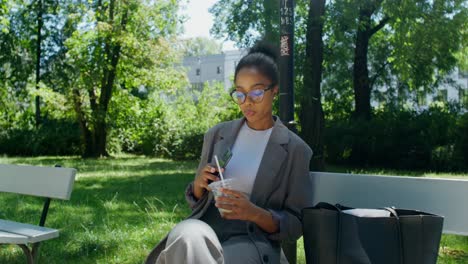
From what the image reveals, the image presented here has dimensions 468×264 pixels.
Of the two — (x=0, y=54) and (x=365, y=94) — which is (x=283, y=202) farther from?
(x=0, y=54)

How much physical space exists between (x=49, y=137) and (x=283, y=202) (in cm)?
2423

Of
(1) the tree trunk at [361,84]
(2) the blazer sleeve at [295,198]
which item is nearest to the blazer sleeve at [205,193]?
(2) the blazer sleeve at [295,198]

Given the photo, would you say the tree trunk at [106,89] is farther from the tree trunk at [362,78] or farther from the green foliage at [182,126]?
the tree trunk at [362,78]

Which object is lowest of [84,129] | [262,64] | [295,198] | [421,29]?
[84,129]

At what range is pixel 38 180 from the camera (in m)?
4.51

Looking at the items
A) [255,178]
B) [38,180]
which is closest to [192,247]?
[255,178]

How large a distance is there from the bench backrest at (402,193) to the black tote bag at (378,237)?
435 millimetres

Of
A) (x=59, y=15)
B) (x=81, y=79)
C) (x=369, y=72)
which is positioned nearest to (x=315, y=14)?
(x=369, y=72)

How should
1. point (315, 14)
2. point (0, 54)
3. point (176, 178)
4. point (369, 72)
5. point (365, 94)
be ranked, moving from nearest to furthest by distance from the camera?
point (315, 14), point (176, 178), point (365, 94), point (369, 72), point (0, 54)

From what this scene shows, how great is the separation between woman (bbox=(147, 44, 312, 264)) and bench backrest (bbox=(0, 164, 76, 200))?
5.02 ft

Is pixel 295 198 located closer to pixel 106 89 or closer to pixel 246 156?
pixel 246 156

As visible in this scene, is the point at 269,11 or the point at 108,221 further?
the point at 269,11

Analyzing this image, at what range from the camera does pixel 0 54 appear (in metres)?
28.9

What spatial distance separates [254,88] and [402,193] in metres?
0.94
